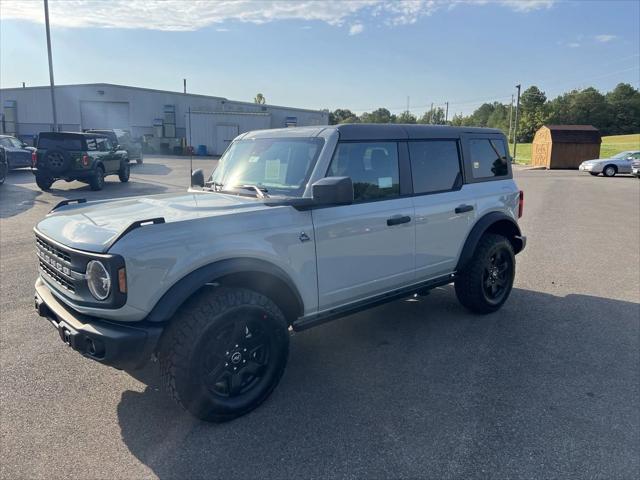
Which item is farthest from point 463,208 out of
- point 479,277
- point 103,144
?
point 103,144

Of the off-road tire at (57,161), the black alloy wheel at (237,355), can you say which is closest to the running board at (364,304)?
the black alloy wheel at (237,355)

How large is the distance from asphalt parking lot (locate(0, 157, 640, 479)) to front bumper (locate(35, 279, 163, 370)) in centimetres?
60

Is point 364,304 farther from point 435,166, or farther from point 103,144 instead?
point 103,144

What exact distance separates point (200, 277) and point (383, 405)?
1593 millimetres

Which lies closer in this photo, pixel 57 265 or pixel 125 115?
pixel 57 265

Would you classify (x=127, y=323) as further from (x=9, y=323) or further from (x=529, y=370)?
(x=529, y=370)

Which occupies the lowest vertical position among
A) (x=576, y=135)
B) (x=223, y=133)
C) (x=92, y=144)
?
(x=92, y=144)

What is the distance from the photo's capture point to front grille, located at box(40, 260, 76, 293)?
10.1 feet

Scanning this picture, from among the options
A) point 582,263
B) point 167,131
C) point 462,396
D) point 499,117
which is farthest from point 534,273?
point 499,117

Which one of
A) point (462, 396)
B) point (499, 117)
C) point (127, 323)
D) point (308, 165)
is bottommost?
point (462, 396)

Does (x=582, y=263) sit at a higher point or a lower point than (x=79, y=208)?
lower

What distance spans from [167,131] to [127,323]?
144 ft

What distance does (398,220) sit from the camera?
408 centimetres

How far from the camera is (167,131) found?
43688 mm
